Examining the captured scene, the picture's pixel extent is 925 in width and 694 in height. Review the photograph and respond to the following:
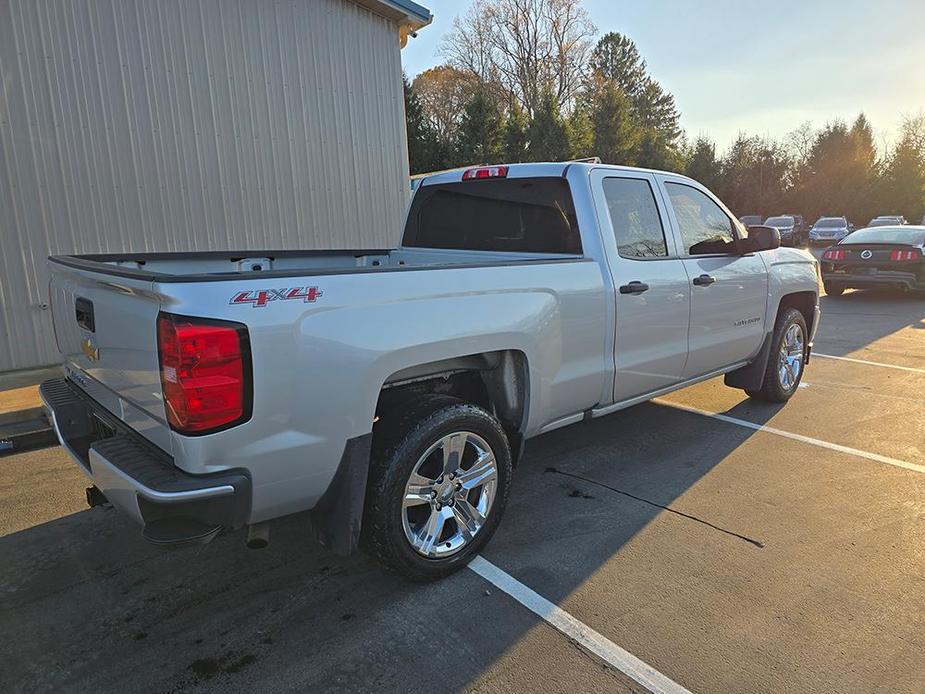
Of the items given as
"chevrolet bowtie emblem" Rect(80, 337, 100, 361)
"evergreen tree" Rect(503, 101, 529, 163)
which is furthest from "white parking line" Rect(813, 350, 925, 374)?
"evergreen tree" Rect(503, 101, 529, 163)

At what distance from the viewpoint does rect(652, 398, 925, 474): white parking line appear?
14.7 ft

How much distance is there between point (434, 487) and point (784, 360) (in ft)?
13.5

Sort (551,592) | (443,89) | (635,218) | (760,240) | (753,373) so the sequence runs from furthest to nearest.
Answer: (443,89)
(753,373)
(760,240)
(635,218)
(551,592)

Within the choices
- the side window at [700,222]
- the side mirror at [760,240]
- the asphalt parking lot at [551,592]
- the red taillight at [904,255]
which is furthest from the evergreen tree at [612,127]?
the asphalt parking lot at [551,592]

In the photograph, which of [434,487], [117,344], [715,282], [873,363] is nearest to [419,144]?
[873,363]

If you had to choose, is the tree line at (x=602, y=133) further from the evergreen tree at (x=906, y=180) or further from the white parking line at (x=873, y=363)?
the white parking line at (x=873, y=363)

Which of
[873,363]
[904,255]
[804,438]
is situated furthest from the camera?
[904,255]

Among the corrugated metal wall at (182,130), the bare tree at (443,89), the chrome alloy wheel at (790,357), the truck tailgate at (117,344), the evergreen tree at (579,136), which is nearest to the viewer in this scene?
the truck tailgate at (117,344)

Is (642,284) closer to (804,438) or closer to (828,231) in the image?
(804,438)

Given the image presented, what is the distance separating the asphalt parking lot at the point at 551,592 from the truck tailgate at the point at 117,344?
752mm

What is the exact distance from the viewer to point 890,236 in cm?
1295

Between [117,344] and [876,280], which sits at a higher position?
[117,344]

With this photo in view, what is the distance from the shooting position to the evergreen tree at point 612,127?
1193 inches

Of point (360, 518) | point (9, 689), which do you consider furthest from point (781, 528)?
point (9, 689)
